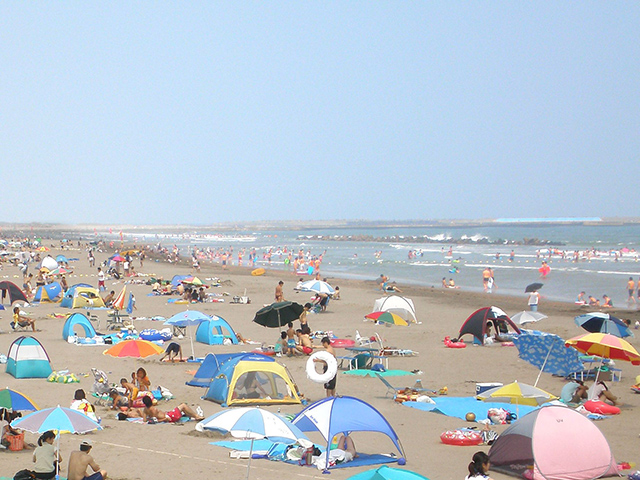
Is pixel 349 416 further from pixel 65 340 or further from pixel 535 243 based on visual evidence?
pixel 535 243

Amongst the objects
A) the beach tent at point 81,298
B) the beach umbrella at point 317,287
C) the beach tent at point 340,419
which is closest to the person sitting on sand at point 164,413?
the beach tent at point 340,419

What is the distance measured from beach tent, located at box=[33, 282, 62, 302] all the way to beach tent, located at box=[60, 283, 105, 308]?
5.66 feet

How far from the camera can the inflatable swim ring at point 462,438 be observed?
11023 mm

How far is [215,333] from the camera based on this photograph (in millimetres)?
20531

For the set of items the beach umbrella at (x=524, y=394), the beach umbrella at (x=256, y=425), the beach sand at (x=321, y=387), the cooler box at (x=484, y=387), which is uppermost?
the beach umbrella at (x=256, y=425)

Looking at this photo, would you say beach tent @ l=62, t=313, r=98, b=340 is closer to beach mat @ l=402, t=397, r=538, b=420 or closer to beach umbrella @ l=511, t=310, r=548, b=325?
beach mat @ l=402, t=397, r=538, b=420

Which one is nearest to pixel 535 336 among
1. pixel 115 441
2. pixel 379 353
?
pixel 379 353

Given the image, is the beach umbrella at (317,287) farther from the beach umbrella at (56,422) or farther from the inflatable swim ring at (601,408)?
the beach umbrella at (56,422)

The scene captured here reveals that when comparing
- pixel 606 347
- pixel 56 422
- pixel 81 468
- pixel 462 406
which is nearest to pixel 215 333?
pixel 462 406

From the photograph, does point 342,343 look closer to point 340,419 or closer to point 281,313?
point 281,313

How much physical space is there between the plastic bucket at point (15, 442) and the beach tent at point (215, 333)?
33.0 feet

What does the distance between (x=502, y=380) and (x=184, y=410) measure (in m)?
7.56

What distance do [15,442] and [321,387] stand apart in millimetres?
6910

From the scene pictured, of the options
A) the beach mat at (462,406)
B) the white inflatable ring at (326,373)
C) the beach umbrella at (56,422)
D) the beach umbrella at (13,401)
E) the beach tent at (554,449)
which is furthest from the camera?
the beach mat at (462,406)
